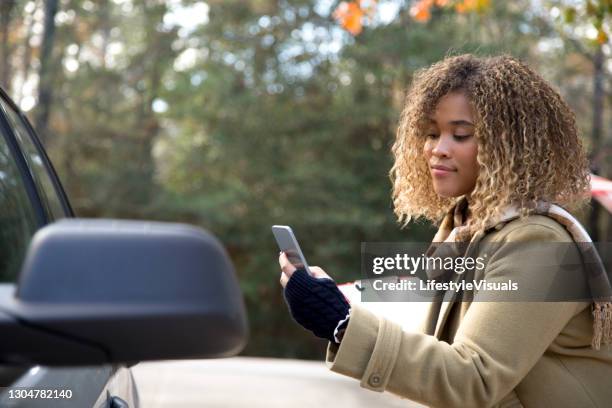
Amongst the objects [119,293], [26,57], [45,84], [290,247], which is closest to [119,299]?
[119,293]

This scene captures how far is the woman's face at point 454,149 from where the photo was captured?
2061 millimetres

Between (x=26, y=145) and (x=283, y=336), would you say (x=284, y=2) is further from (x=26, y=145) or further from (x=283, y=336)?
(x=26, y=145)

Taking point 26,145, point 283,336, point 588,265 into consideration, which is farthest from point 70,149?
point 588,265

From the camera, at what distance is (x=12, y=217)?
1.84 metres

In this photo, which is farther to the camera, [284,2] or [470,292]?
[284,2]

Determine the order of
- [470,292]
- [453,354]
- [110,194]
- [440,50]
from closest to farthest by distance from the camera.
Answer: [453,354] < [470,292] < [440,50] < [110,194]

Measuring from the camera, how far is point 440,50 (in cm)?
1277

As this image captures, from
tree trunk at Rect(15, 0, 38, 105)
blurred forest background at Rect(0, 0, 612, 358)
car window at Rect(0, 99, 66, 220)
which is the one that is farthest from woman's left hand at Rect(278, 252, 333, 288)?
tree trunk at Rect(15, 0, 38, 105)

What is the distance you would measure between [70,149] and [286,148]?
3585 millimetres

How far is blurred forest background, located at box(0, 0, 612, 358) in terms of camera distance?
13070 mm

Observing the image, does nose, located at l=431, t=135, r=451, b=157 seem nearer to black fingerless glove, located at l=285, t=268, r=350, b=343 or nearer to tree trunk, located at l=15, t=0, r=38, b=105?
black fingerless glove, located at l=285, t=268, r=350, b=343

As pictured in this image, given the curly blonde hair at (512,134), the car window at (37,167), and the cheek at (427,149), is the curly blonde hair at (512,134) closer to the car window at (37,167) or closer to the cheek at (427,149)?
the cheek at (427,149)

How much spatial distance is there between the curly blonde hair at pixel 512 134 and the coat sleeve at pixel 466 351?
148mm

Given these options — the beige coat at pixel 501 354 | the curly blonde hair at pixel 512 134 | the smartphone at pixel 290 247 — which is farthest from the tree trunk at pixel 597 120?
the smartphone at pixel 290 247
